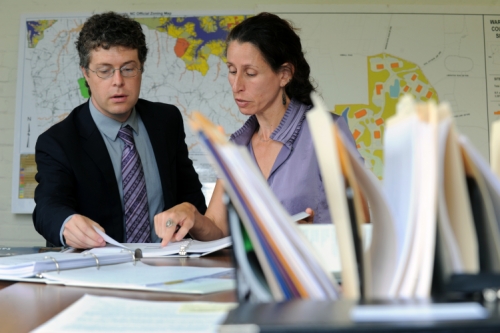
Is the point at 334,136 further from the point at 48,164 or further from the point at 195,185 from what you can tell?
the point at 195,185

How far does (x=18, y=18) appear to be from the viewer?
3629mm

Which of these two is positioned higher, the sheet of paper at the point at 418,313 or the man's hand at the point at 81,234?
the sheet of paper at the point at 418,313

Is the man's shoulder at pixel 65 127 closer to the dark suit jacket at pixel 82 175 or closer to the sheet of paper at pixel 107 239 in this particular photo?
the dark suit jacket at pixel 82 175

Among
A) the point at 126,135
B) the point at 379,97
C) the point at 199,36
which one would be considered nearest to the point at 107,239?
the point at 126,135

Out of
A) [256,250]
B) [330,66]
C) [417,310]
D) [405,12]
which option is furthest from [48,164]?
[405,12]

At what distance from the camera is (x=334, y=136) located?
401mm

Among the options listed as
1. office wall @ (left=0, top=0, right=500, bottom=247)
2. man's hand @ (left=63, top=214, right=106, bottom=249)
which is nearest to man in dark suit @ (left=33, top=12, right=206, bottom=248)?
man's hand @ (left=63, top=214, right=106, bottom=249)

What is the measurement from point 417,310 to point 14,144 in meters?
3.55

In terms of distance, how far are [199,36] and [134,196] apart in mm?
1833

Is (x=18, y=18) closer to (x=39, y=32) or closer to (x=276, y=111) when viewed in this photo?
(x=39, y=32)

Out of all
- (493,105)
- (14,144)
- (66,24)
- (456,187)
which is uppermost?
(66,24)

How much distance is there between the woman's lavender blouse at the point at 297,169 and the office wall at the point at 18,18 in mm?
1718

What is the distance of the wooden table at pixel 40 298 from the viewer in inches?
27.0

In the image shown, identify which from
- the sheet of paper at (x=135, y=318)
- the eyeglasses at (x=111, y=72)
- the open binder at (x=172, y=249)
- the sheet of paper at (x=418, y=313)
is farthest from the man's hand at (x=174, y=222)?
the sheet of paper at (x=418, y=313)
